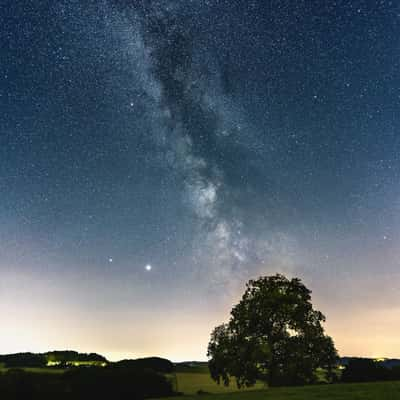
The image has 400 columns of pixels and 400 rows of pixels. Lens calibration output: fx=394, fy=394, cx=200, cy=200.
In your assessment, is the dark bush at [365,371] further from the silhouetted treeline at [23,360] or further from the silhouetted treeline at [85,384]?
the silhouetted treeline at [23,360]

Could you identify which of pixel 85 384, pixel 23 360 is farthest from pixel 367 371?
pixel 23 360

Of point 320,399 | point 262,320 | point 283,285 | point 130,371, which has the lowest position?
point 320,399

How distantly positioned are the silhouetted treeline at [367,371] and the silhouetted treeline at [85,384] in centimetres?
1720

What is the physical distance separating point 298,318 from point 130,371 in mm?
14357

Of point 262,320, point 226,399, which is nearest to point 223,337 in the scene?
point 262,320

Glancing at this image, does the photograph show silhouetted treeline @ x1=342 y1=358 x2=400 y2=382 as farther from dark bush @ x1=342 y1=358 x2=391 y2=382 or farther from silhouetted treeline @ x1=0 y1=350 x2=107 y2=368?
silhouetted treeline @ x1=0 y1=350 x2=107 y2=368

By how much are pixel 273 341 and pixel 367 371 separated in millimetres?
10190

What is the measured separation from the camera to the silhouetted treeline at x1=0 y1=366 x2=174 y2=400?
23.3 metres

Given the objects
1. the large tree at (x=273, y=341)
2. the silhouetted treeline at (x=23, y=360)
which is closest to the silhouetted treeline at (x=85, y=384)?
the large tree at (x=273, y=341)

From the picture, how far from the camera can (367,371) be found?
1423 inches

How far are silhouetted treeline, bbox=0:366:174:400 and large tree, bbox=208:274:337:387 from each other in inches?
239

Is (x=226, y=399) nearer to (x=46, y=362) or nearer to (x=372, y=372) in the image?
(x=372, y=372)

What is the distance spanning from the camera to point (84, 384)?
85.4 ft

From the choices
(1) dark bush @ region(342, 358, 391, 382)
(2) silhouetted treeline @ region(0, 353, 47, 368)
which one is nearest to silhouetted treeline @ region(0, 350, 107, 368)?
(2) silhouetted treeline @ region(0, 353, 47, 368)
